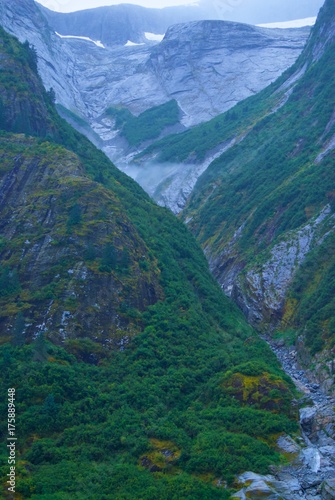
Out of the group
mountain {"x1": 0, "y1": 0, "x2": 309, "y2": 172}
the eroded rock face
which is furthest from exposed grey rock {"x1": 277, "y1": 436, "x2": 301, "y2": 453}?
the eroded rock face

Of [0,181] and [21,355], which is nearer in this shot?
[21,355]

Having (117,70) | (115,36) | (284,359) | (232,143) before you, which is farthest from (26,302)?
(115,36)

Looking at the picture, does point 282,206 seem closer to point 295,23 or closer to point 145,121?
point 145,121

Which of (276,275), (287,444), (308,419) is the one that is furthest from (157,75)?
(287,444)

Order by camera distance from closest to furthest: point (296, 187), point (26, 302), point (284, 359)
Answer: point (26, 302)
point (284, 359)
point (296, 187)

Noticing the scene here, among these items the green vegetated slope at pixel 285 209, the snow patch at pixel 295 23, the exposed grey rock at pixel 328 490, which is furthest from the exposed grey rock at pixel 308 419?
the snow patch at pixel 295 23

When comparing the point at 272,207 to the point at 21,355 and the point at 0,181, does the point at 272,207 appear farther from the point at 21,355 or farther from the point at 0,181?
the point at 21,355
